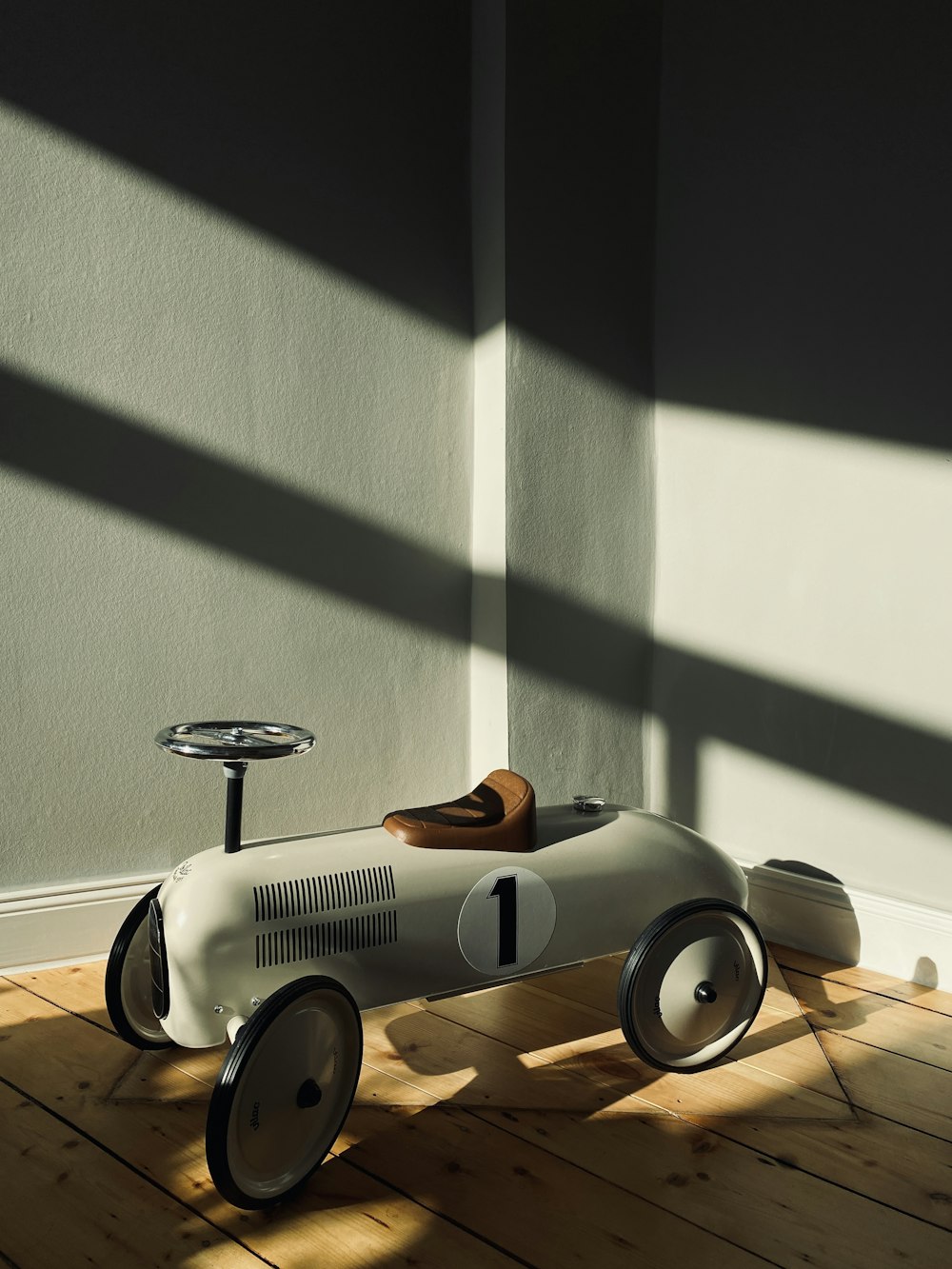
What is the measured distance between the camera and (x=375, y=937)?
176 cm

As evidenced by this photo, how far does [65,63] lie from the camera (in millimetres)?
2262

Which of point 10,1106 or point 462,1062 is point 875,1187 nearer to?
point 462,1062

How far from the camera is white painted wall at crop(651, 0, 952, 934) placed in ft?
7.79

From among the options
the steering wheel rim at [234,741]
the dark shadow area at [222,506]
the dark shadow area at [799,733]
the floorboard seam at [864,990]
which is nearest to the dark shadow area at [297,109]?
the dark shadow area at [222,506]

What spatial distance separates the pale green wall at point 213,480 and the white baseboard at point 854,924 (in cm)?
83

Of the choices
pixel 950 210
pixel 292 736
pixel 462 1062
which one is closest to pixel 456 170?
pixel 950 210

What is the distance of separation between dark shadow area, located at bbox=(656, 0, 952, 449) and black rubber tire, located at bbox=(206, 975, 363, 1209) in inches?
67.5

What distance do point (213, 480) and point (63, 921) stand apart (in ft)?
3.29

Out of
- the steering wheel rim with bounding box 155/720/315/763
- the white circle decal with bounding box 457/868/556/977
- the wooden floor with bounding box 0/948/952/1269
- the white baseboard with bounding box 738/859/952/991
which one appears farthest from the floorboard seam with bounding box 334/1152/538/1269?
the white baseboard with bounding box 738/859/952/991

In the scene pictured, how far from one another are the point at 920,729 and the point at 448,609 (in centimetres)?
115

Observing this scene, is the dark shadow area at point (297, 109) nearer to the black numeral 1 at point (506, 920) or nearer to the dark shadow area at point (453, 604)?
the dark shadow area at point (453, 604)

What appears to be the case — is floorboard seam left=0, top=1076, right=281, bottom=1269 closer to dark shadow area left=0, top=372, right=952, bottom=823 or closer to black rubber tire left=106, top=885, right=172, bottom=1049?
black rubber tire left=106, top=885, right=172, bottom=1049

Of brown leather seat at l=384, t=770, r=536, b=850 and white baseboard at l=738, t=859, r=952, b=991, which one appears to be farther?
white baseboard at l=738, t=859, r=952, b=991

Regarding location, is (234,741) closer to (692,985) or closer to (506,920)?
(506,920)
